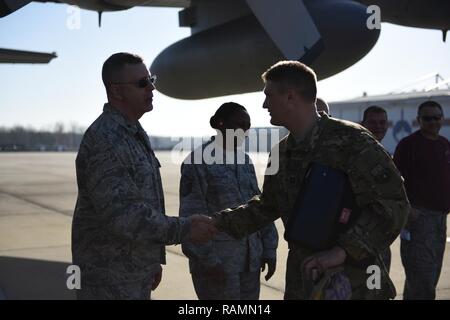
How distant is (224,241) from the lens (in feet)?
11.3

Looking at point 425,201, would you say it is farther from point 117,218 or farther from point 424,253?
point 117,218

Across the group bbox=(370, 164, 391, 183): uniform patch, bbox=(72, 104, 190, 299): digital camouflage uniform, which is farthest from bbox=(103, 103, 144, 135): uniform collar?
bbox=(370, 164, 391, 183): uniform patch

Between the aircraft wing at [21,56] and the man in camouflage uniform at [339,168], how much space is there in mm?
9796

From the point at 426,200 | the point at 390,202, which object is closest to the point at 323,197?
the point at 390,202

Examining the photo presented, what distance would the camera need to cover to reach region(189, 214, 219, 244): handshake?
2621 millimetres

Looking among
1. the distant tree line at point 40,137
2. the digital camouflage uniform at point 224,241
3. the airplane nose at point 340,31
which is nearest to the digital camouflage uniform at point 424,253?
the digital camouflage uniform at point 224,241

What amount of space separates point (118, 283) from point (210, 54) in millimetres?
5114

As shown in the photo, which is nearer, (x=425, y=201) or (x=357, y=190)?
(x=357, y=190)

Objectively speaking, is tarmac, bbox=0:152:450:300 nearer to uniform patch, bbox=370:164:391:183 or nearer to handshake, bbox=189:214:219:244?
handshake, bbox=189:214:219:244

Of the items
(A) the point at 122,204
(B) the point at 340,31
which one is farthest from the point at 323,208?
(B) the point at 340,31

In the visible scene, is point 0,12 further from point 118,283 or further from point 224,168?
point 118,283

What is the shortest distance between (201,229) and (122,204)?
44 centimetres

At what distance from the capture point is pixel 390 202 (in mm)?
2102

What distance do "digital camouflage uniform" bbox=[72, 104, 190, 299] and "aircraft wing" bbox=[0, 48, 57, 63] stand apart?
30.7 ft
